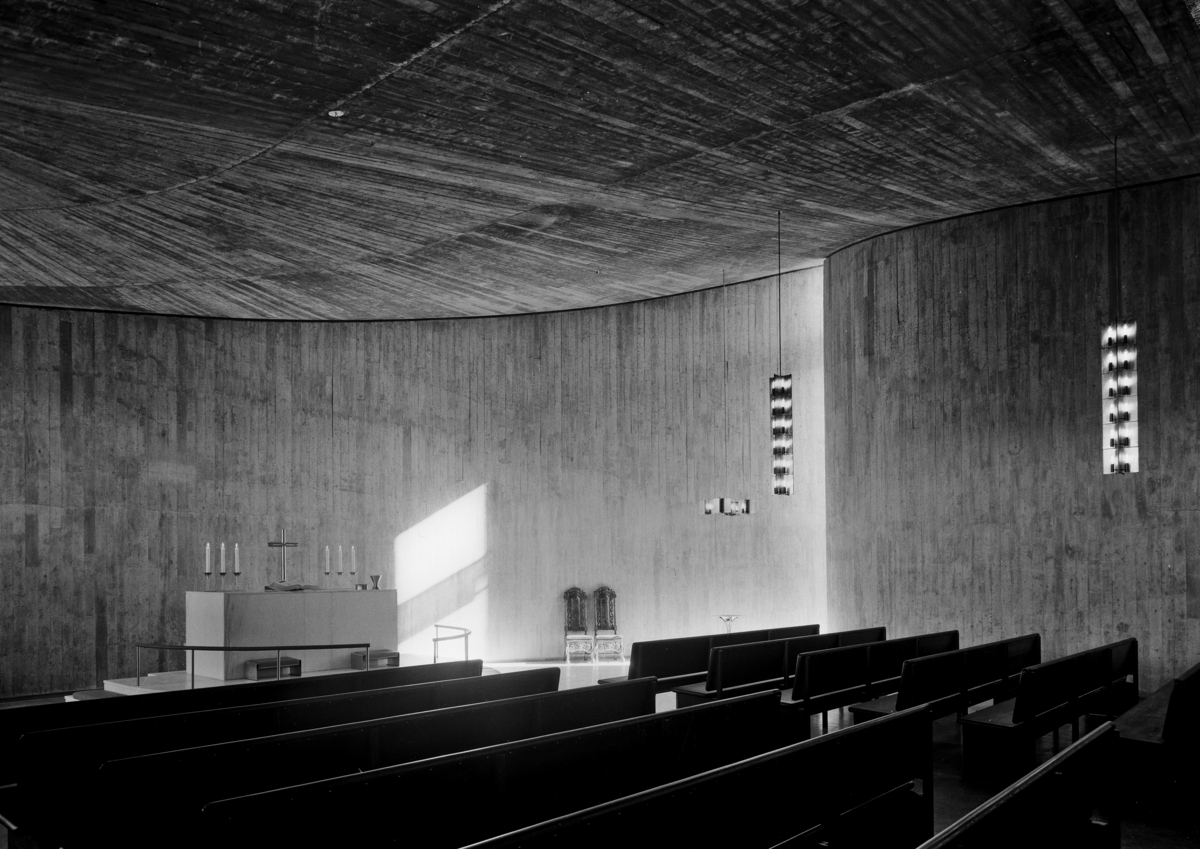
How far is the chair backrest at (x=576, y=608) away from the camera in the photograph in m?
14.1

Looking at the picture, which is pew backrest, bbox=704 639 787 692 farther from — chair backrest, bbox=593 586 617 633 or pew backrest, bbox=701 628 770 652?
chair backrest, bbox=593 586 617 633

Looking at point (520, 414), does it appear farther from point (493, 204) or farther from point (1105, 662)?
point (1105, 662)

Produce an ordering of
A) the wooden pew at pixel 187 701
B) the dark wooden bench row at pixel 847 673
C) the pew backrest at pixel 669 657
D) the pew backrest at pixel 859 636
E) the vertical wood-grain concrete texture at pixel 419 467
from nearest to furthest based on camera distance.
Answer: the wooden pew at pixel 187 701, the dark wooden bench row at pixel 847 673, the pew backrest at pixel 669 657, the pew backrest at pixel 859 636, the vertical wood-grain concrete texture at pixel 419 467

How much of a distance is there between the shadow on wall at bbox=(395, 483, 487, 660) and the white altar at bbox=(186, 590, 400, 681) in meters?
3.00

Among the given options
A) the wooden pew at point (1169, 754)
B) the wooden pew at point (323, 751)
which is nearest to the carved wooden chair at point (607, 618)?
the wooden pew at point (323, 751)

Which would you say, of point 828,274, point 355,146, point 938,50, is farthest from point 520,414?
point 938,50

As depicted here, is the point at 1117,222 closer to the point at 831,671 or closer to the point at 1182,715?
the point at 831,671

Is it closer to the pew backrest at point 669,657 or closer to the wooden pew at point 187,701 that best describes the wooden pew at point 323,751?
the wooden pew at point 187,701

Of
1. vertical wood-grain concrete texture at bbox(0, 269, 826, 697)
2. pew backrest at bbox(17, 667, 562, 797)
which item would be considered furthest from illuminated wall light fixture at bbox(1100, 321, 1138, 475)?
vertical wood-grain concrete texture at bbox(0, 269, 826, 697)

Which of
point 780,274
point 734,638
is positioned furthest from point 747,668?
point 780,274

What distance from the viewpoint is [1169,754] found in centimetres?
546

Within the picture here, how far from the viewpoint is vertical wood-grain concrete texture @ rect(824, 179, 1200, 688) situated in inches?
354

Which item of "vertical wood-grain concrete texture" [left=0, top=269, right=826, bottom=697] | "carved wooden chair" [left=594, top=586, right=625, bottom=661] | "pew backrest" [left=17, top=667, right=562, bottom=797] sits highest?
"vertical wood-grain concrete texture" [left=0, top=269, right=826, bottom=697]

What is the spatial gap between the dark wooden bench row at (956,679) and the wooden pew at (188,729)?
221 cm
